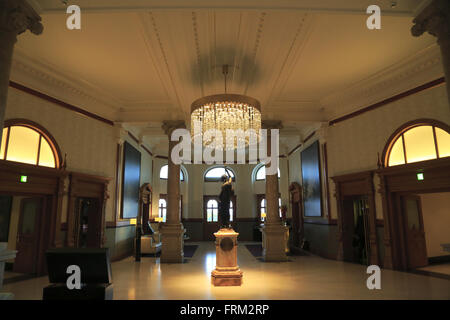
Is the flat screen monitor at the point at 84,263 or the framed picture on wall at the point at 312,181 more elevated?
the framed picture on wall at the point at 312,181

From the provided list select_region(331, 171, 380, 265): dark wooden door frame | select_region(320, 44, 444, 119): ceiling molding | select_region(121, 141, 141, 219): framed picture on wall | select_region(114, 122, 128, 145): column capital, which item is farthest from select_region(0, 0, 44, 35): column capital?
select_region(331, 171, 380, 265): dark wooden door frame

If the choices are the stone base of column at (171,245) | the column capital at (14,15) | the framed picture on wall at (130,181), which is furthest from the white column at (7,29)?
the framed picture on wall at (130,181)

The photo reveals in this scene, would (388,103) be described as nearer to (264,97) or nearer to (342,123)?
(342,123)

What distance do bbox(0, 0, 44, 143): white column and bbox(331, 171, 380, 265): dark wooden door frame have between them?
26.6 feet

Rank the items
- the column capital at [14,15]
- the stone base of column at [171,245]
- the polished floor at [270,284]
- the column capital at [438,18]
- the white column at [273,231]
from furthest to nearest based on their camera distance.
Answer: the white column at [273,231], the stone base of column at [171,245], the polished floor at [270,284], the column capital at [438,18], the column capital at [14,15]

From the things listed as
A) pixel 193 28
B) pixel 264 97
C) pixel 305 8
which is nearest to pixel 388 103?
pixel 264 97

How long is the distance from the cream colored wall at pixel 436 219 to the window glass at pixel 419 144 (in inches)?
107

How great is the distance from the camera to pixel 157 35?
6.05 metres

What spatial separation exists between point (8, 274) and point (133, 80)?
569cm

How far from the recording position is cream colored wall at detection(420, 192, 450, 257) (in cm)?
911

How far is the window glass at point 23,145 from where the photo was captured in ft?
21.7

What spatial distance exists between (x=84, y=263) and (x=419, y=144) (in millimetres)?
7402

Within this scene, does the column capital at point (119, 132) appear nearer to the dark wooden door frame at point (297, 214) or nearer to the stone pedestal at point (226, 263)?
the stone pedestal at point (226, 263)

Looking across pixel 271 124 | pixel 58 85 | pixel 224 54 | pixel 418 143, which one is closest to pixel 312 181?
pixel 271 124
